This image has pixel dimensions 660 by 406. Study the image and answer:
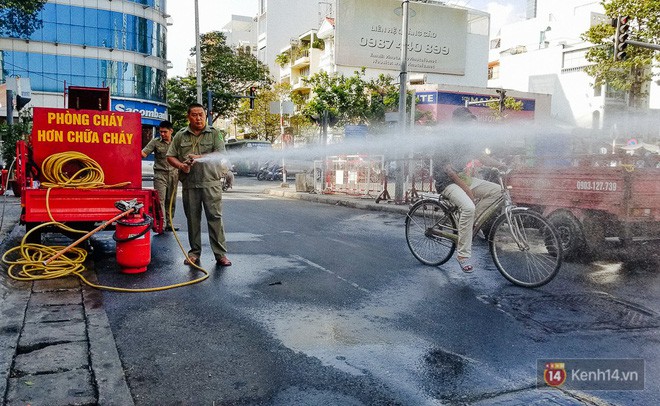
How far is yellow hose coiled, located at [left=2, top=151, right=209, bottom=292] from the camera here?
5615 mm

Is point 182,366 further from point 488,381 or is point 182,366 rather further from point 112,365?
point 488,381

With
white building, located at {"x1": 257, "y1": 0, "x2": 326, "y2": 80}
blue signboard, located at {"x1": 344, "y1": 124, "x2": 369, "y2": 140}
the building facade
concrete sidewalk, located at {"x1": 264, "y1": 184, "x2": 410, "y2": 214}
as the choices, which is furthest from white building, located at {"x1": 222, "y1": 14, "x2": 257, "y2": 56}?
concrete sidewalk, located at {"x1": 264, "y1": 184, "x2": 410, "y2": 214}

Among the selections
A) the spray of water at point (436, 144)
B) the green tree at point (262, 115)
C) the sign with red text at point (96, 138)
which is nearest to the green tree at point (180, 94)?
the green tree at point (262, 115)

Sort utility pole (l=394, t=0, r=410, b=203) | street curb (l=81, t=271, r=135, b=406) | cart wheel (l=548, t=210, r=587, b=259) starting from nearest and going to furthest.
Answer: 1. street curb (l=81, t=271, r=135, b=406)
2. cart wheel (l=548, t=210, r=587, b=259)
3. utility pole (l=394, t=0, r=410, b=203)

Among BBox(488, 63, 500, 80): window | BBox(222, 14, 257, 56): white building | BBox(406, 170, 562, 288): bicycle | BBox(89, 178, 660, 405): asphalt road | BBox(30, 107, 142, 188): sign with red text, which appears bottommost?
BBox(89, 178, 660, 405): asphalt road

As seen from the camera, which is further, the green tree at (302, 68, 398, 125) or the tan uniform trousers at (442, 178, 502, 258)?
the green tree at (302, 68, 398, 125)

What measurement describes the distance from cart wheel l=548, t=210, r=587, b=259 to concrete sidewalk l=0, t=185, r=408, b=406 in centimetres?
571

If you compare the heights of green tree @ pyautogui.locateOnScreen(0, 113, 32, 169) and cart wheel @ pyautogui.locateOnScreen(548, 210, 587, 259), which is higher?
green tree @ pyautogui.locateOnScreen(0, 113, 32, 169)

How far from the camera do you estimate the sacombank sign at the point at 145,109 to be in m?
38.7

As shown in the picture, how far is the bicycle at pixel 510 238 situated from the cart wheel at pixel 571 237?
60.7 inches

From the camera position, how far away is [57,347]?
3.70 metres

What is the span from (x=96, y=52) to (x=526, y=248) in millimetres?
38329

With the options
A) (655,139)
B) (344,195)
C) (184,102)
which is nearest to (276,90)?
(184,102)

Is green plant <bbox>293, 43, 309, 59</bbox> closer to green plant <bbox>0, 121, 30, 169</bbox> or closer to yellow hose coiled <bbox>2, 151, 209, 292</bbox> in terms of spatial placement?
green plant <bbox>0, 121, 30, 169</bbox>
